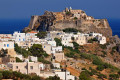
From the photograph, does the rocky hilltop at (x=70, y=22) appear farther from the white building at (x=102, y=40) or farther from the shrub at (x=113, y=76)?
the shrub at (x=113, y=76)

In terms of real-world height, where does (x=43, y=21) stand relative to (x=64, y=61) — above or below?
above

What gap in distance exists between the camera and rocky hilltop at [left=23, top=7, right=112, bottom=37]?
7356cm

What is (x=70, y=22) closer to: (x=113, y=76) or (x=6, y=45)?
(x=113, y=76)

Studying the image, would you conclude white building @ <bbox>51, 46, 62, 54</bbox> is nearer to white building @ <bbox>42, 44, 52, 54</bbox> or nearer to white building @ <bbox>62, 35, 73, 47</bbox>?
white building @ <bbox>42, 44, 52, 54</bbox>

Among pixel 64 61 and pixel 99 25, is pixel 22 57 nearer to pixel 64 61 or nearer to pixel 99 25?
pixel 64 61

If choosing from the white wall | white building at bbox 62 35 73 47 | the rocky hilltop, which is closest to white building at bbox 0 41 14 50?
the white wall

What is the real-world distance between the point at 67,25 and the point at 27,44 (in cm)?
2058

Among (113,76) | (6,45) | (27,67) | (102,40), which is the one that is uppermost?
(102,40)

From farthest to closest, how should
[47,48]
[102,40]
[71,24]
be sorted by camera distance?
[71,24], [102,40], [47,48]

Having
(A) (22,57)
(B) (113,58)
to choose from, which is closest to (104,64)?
(B) (113,58)

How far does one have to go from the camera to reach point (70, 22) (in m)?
73.8

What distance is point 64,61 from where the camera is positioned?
172 ft

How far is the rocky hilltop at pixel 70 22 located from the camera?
7356 cm

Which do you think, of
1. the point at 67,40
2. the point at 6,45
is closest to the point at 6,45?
the point at 6,45
